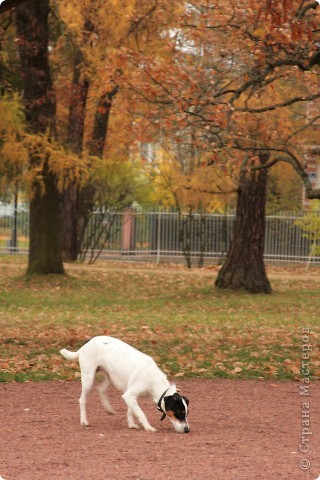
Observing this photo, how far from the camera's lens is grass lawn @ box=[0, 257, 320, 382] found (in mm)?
13586

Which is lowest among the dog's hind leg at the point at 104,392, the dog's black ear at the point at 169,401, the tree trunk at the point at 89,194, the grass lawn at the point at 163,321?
the grass lawn at the point at 163,321

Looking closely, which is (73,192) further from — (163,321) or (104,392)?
(104,392)

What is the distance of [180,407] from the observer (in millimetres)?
8750

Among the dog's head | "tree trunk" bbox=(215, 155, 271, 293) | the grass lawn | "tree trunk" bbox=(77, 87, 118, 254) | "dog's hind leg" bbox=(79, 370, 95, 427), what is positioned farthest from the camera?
"tree trunk" bbox=(77, 87, 118, 254)

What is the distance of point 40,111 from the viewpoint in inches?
993

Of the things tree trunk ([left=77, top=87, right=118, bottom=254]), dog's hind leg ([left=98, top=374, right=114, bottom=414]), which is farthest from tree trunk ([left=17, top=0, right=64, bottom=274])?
dog's hind leg ([left=98, top=374, right=114, bottom=414])

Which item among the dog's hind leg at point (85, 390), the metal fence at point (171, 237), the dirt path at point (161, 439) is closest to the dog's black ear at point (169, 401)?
the dirt path at point (161, 439)

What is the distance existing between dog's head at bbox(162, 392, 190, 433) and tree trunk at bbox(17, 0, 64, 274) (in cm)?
1612

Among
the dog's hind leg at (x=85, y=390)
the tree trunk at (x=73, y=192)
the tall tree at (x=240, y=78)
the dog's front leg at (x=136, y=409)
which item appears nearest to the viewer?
the dog's front leg at (x=136, y=409)

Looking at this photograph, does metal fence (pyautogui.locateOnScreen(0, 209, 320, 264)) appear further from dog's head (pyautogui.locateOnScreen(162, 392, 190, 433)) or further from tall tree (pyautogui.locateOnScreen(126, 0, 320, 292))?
dog's head (pyautogui.locateOnScreen(162, 392, 190, 433))

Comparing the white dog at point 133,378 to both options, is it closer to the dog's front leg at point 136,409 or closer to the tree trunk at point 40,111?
the dog's front leg at point 136,409

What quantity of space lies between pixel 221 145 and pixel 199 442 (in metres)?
8.56

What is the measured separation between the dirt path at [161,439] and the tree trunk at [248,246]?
1324 centimetres

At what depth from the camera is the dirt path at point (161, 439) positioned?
7.68 meters
